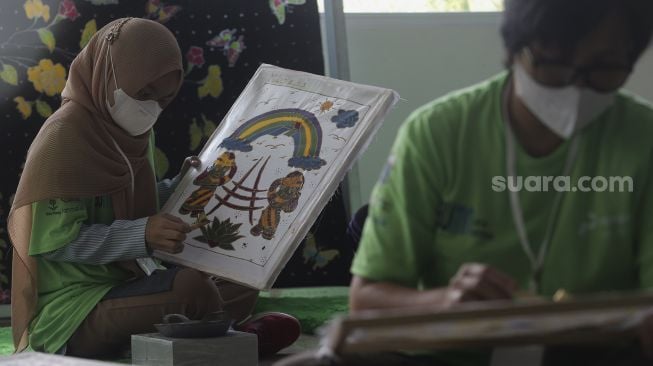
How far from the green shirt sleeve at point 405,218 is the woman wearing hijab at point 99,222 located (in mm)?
1443

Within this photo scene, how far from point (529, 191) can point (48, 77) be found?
2.76 m

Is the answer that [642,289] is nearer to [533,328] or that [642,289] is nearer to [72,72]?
[533,328]

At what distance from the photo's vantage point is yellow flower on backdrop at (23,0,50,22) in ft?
12.6

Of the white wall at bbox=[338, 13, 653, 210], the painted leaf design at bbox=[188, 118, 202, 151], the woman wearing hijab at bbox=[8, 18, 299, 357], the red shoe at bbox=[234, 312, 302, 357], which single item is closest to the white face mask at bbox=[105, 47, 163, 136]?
the woman wearing hijab at bbox=[8, 18, 299, 357]

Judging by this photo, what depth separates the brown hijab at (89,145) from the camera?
2820mm

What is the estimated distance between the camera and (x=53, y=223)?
280cm

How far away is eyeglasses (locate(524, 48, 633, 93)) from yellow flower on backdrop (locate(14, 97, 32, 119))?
2.77m

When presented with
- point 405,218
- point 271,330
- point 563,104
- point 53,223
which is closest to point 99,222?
point 53,223

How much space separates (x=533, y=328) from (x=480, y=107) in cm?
40

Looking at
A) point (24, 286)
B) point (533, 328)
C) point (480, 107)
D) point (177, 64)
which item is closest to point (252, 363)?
point (24, 286)

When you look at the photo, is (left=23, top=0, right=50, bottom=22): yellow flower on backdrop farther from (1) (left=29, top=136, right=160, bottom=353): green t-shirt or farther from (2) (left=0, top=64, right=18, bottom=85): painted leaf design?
(1) (left=29, top=136, right=160, bottom=353): green t-shirt

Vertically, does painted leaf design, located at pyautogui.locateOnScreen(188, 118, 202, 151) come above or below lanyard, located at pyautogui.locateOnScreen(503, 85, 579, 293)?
below

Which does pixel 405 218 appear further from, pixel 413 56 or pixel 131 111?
pixel 413 56

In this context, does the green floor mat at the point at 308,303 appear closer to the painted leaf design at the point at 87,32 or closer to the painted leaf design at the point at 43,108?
the painted leaf design at the point at 43,108
